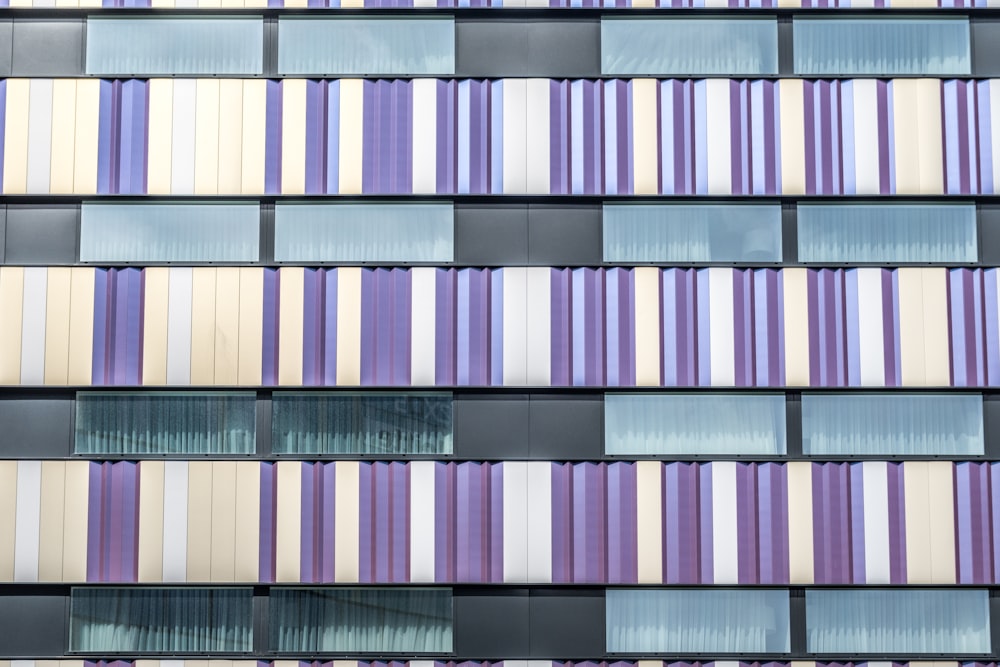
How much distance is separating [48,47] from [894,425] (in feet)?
47.4

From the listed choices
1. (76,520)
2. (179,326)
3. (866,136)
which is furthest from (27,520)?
(866,136)

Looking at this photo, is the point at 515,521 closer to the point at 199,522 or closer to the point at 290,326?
the point at 290,326

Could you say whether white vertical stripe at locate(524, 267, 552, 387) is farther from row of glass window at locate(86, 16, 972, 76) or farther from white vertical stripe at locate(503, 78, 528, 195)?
row of glass window at locate(86, 16, 972, 76)

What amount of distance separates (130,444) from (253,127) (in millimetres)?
5235

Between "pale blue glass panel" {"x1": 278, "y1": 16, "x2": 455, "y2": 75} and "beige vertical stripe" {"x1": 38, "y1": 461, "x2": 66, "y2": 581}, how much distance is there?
7.08 meters

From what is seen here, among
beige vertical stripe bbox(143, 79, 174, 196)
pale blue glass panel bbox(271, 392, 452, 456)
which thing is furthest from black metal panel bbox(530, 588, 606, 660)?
beige vertical stripe bbox(143, 79, 174, 196)

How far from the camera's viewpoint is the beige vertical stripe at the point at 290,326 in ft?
42.1

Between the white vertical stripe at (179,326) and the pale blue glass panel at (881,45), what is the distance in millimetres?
10185

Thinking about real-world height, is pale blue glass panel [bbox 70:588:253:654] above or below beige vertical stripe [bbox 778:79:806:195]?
below

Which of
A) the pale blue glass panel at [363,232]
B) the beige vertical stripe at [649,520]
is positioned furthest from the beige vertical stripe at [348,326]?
the beige vertical stripe at [649,520]

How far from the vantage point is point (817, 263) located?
13.0m

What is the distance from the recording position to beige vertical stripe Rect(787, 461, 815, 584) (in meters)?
12.7

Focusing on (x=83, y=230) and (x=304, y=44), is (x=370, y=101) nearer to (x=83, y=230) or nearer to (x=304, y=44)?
(x=304, y=44)

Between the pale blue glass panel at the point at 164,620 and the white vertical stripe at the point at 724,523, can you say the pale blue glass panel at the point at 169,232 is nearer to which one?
the pale blue glass panel at the point at 164,620
